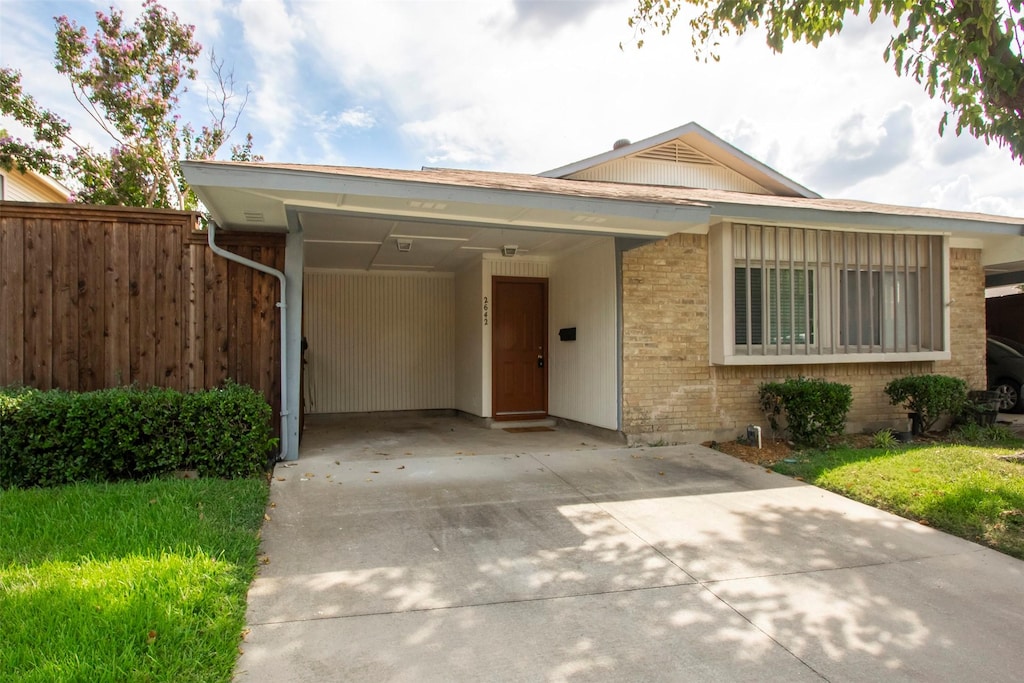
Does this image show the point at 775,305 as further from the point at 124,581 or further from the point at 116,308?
the point at 116,308

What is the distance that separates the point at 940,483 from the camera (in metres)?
5.56

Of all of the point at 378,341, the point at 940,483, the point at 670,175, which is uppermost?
the point at 670,175

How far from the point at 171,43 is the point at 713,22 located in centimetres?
1330

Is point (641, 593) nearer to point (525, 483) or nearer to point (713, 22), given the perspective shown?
point (525, 483)

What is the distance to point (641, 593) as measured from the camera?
3.44 meters

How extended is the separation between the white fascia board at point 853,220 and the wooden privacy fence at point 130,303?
5392 millimetres

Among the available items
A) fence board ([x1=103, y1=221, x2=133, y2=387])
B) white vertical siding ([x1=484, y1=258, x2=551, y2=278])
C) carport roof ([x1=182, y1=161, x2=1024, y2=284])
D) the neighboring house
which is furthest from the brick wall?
the neighboring house

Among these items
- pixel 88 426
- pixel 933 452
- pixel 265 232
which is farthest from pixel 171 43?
pixel 933 452

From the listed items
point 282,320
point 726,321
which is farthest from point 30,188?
point 726,321

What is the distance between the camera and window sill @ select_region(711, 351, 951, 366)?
769cm

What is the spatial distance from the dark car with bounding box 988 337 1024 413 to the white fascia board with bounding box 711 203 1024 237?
424 cm

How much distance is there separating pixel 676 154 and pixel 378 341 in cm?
697

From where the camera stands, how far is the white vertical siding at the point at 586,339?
7875 millimetres

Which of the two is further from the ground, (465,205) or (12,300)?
(465,205)
